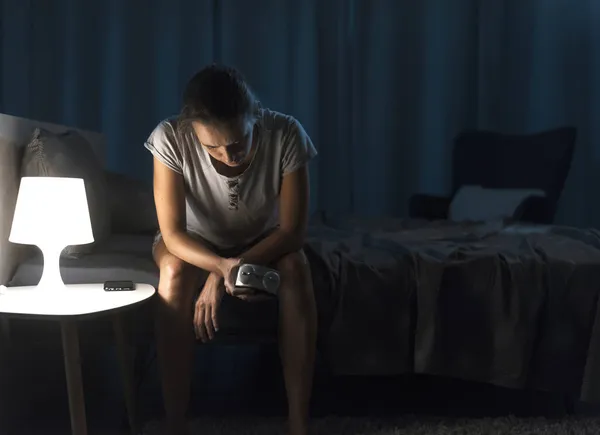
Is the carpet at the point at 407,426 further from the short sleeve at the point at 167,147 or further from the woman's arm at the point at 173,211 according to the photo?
the short sleeve at the point at 167,147

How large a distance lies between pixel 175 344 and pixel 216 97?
23.5 inches

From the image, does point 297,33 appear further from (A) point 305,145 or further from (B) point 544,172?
(A) point 305,145

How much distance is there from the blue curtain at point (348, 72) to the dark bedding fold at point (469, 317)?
211 centimetres

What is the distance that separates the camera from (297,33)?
377cm

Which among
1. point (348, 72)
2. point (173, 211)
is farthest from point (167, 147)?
point (348, 72)

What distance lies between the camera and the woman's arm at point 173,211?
60.1 inches

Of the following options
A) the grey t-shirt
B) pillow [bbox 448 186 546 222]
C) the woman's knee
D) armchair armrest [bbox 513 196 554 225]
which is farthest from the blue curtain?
the woman's knee

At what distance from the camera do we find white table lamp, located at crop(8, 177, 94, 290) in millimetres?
1440

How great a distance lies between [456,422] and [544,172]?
1.77 m

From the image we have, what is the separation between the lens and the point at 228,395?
1899mm

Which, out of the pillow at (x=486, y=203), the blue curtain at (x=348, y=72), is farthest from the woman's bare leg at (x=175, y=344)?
the blue curtain at (x=348, y=72)

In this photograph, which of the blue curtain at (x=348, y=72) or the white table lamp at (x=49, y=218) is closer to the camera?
the white table lamp at (x=49, y=218)

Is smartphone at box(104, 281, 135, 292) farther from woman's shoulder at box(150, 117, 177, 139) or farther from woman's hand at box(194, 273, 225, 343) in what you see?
woman's shoulder at box(150, 117, 177, 139)

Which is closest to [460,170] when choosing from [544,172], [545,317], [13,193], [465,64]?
[544,172]
